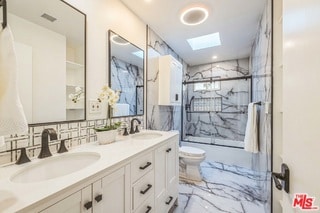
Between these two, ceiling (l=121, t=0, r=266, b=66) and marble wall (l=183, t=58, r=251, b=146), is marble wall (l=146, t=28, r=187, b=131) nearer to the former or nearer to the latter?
ceiling (l=121, t=0, r=266, b=66)

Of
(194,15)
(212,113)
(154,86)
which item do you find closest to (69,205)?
(154,86)

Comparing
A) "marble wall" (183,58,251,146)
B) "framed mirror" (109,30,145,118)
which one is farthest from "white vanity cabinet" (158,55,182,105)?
"marble wall" (183,58,251,146)

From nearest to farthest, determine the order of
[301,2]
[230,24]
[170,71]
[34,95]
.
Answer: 1. [301,2]
2. [34,95]
3. [230,24]
4. [170,71]

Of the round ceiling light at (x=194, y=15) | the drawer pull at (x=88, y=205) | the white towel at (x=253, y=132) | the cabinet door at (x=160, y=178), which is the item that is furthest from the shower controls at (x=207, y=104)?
the drawer pull at (x=88, y=205)

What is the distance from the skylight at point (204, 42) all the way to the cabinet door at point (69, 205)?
280 cm

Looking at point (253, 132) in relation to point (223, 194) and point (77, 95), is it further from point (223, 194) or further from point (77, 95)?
point (77, 95)

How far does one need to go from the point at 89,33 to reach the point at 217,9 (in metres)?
1.54

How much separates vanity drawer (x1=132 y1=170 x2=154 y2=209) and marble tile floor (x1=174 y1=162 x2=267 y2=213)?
811 mm

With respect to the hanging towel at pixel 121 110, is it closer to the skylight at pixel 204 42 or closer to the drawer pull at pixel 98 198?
the drawer pull at pixel 98 198

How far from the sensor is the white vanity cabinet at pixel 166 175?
1414 mm

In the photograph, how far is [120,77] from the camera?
5.96 feet

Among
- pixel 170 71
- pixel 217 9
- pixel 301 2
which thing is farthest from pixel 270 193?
pixel 217 9

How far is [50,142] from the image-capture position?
3.56ft

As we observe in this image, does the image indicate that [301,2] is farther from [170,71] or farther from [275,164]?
[170,71]
